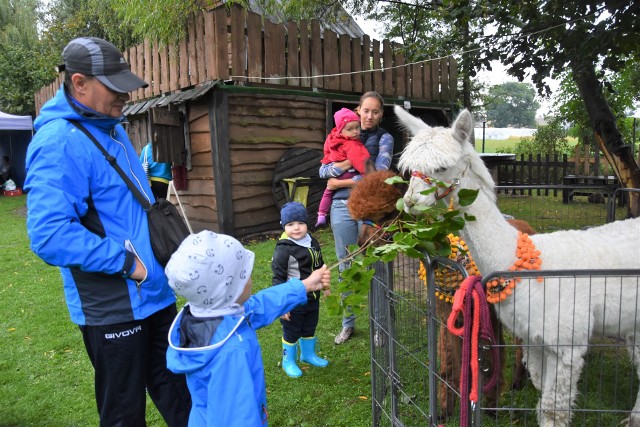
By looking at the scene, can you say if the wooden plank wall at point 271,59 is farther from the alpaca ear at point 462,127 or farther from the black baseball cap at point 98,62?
the alpaca ear at point 462,127

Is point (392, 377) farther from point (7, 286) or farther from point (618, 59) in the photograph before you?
point (7, 286)

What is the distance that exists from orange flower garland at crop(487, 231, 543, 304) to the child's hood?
131cm

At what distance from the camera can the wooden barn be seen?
8195 mm

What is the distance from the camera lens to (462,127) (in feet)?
8.38

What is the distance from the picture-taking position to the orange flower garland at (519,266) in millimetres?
2459

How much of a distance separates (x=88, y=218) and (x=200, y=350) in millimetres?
831

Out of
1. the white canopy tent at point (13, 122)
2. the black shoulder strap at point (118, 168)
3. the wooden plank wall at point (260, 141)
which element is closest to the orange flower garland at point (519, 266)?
the black shoulder strap at point (118, 168)

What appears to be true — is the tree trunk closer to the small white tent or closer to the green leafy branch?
the green leafy branch

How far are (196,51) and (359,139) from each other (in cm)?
534

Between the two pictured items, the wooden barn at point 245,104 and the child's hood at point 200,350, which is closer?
the child's hood at point 200,350

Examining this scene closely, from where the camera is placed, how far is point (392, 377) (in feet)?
8.89

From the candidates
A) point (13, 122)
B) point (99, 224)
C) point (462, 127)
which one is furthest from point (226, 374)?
point (13, 122)

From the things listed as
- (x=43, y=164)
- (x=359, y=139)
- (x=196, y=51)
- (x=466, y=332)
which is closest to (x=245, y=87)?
(x=196, y=51)

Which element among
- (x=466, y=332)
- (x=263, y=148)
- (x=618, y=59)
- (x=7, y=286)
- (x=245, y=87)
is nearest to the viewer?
(x=466, y=332)
